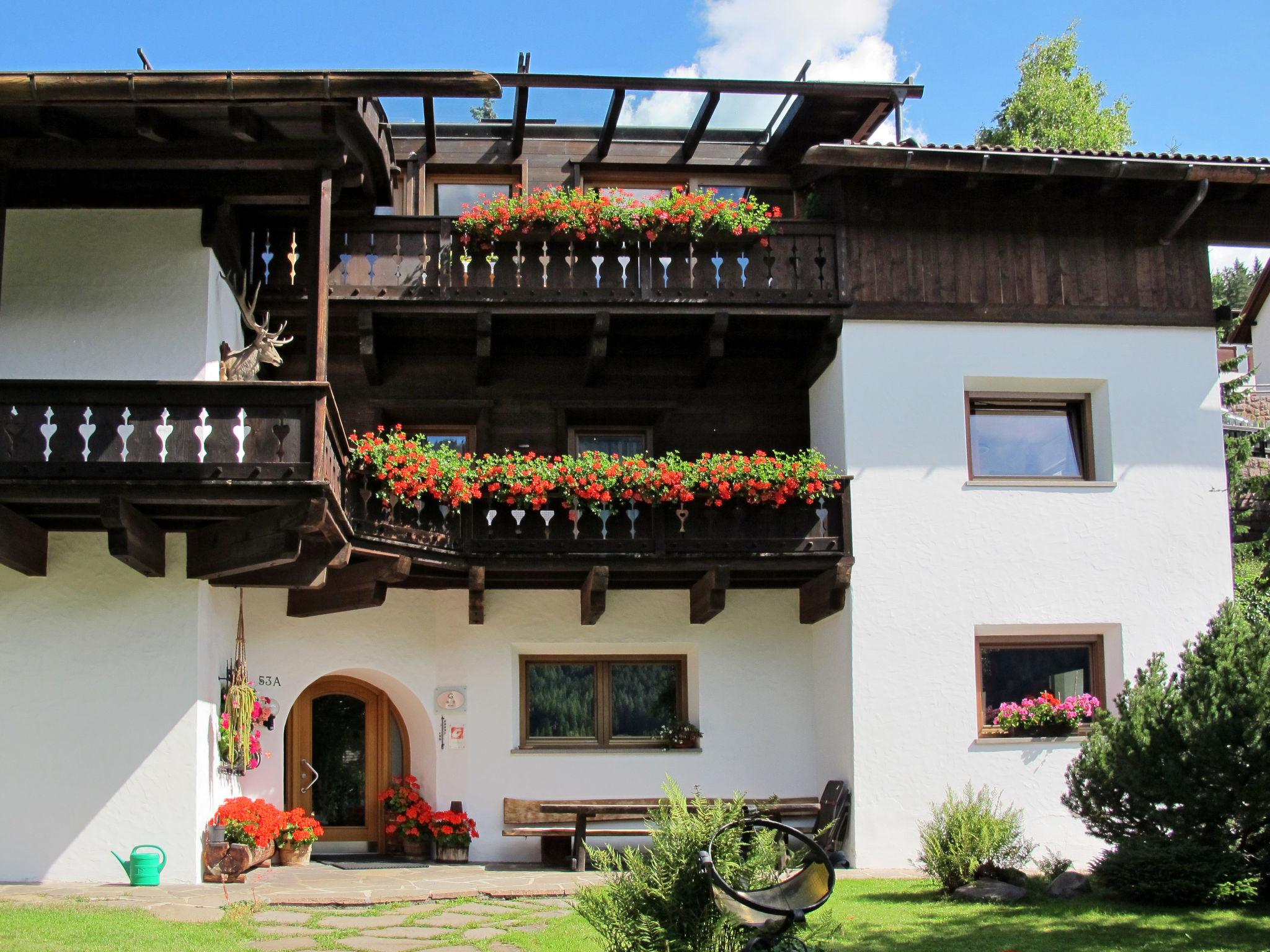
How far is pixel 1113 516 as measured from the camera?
14.4 meters

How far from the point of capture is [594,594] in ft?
46.1

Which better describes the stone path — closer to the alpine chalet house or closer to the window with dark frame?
the alpine chalet house

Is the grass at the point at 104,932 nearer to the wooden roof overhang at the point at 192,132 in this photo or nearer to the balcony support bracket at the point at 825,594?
the wooden roof overhang at the point at 192,132

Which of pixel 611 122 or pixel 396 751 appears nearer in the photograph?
pixel 396 751

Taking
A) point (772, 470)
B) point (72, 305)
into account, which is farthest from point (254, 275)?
point (772, 470)

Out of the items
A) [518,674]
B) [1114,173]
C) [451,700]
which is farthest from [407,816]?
[1114,173]

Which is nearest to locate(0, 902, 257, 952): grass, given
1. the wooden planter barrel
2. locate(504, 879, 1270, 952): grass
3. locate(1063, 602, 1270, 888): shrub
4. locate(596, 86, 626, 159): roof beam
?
the wooden planter barrel

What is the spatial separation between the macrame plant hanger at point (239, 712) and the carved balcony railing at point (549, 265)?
12.2 feet

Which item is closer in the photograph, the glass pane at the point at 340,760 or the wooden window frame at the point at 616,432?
the glass pane at the point at 340,760

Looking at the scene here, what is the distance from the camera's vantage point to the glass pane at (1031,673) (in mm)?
14250

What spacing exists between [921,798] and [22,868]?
8.00 metres

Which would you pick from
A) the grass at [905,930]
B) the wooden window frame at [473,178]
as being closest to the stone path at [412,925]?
the grass at [905,930]

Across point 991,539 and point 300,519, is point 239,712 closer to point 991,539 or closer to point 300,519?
point 300,519

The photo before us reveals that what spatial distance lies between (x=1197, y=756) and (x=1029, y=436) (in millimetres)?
5107
